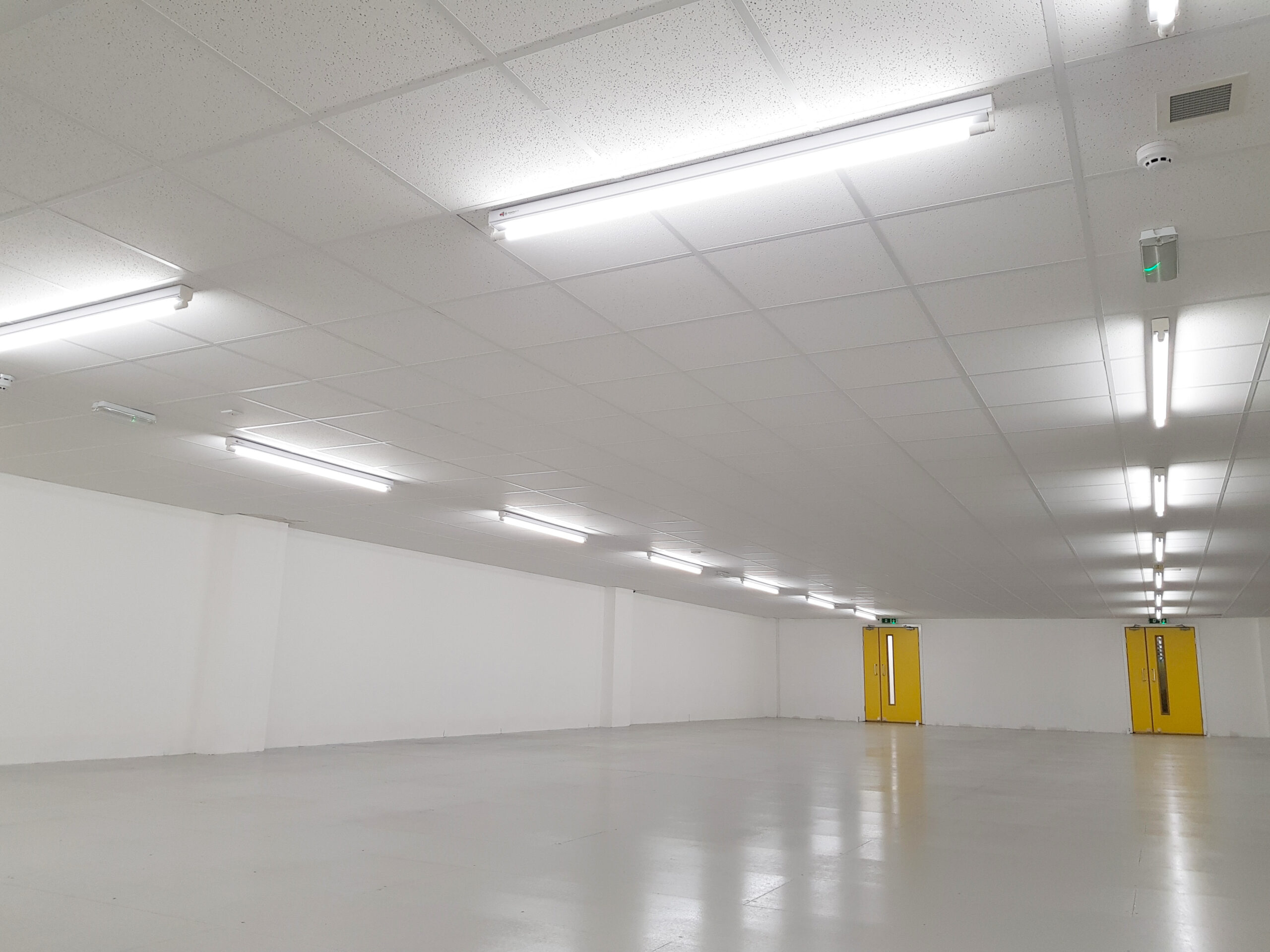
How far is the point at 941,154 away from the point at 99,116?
129 inches

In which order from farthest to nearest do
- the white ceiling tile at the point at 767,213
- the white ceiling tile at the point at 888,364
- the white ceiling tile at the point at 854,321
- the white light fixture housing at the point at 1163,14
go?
the white ceiling tile at the point at 888,364, the white ceiling tile at the point at 854,321, the white ceiling tile at the point at 767,213, the white light fixture housing at the point at 1163,14

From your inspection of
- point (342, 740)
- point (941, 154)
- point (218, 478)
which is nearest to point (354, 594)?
point (342, 740)

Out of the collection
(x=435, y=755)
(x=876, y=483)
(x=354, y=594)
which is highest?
(x=876, y=483)

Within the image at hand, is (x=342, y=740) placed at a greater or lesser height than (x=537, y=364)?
lesser

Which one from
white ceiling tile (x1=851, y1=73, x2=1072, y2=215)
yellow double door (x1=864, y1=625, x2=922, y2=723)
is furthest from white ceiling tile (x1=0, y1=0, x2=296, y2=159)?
yellow double door (x1=864, y1=625, x2=922, y2=723)

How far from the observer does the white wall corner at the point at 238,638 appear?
1203 centimetres

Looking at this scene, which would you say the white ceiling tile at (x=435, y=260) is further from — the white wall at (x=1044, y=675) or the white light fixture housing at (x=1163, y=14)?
the white wall at (x=1044, y=675)

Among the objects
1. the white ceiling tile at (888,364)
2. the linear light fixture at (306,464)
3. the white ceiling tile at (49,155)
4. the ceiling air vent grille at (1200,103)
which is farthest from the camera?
the linear light fixture at (306,464)

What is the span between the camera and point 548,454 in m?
8.72

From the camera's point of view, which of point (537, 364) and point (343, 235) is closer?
point (343, 235)

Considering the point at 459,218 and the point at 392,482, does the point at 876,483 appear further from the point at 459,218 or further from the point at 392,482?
the point at 459,218

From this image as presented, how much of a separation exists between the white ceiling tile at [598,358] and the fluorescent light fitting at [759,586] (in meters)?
11.9

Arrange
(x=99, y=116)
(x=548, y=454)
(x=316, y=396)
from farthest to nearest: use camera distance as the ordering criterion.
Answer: (x=548, y=454) → (x=316, y=396) → (x=99, y=116)

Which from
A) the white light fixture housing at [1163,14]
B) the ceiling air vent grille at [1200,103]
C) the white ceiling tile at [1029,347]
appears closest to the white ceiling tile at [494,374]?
the white ceiling tile at [1029,347]
